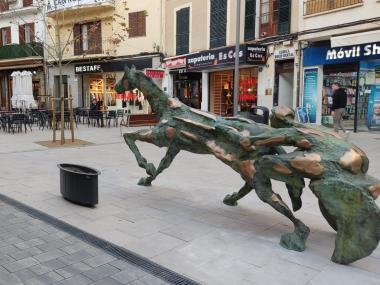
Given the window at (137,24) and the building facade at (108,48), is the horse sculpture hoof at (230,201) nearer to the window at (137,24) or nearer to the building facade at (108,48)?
the building facade at (108,48)

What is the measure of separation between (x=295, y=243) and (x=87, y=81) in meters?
25.7

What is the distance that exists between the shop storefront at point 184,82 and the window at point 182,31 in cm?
58

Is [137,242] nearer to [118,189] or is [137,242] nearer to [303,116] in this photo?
[118,189]

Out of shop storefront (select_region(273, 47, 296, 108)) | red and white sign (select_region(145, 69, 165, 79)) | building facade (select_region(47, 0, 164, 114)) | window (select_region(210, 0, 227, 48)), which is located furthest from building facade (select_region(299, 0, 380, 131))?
building facade (select_region(47, 0, 164, 114))

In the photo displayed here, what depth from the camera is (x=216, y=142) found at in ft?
15.3

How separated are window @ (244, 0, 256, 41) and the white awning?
15.0 feet

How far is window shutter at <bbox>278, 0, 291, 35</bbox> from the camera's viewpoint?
15.9m

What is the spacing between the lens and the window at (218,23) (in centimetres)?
1878

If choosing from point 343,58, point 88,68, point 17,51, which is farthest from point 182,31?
point 17,51

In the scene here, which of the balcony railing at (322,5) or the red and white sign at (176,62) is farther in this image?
the red and white sign at (176,62)

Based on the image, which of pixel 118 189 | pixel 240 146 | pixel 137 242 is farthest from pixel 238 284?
pixel 118 189

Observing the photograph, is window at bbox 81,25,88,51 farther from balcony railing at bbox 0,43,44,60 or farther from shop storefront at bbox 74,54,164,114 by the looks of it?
balcony railing at bbox 0,43,44,60

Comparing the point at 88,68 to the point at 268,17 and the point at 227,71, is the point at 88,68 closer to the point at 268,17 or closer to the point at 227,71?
the point at 227,71

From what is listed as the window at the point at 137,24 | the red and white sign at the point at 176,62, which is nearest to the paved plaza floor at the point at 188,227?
the red and white sign at the point at 176,62
